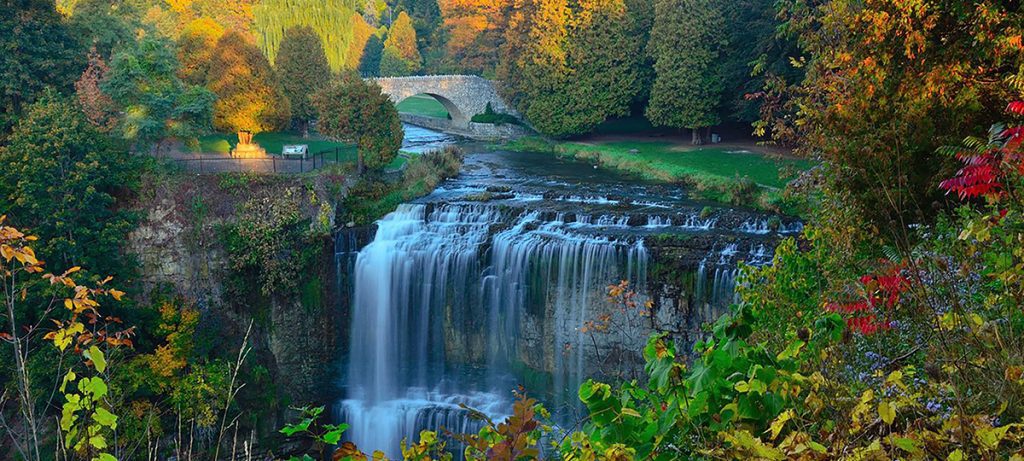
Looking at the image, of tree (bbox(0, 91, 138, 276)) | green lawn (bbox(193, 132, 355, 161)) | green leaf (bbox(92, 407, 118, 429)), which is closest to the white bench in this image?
green lawn (bbox(193, 132, 355, 161))

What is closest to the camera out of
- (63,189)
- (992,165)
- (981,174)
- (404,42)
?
(992,165)

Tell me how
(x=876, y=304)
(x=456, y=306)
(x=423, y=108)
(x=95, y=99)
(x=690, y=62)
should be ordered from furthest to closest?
(x=423, y=108)
(x=690, y=62)
(x=95, y=99)
(x=456, y=306)
(x=876, y=304)

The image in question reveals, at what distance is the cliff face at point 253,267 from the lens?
19.4 metres

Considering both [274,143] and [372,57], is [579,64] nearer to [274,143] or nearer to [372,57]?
[274,143]

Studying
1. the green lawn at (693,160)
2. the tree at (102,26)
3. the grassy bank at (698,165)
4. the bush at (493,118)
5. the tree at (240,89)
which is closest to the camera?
the grassy bank at (698,165)

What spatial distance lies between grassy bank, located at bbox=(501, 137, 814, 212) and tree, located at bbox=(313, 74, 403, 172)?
9.32 metres

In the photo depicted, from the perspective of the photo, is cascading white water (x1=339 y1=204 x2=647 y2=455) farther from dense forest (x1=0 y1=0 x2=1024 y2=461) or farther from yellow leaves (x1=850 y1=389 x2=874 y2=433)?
yellow leaves (x1=850 y1=389 x2=874 y2=433)

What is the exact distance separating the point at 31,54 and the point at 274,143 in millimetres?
10298

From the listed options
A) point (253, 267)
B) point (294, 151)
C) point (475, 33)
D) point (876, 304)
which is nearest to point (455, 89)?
point (475, 33)

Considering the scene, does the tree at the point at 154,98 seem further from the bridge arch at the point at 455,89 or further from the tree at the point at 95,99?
the bridge arch at the point at 455,89

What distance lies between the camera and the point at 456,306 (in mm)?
19594

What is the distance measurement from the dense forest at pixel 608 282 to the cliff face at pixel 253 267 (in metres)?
0.07

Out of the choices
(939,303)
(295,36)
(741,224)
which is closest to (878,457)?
(939,303)

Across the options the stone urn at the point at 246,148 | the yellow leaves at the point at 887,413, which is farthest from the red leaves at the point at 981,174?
the stone urn at the point at 246,148
